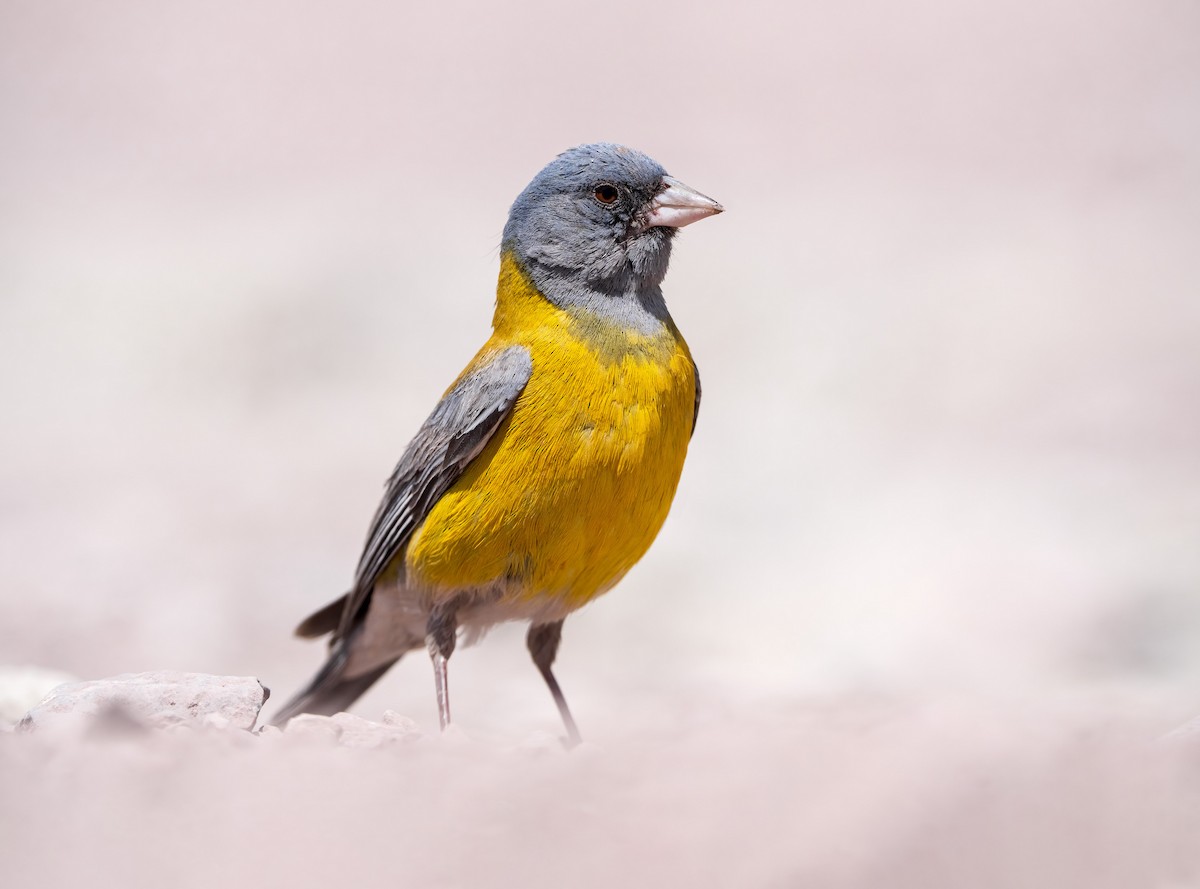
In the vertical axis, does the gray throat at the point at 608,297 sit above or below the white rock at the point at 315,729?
above

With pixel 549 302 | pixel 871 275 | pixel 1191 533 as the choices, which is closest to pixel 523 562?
pixel 549 302

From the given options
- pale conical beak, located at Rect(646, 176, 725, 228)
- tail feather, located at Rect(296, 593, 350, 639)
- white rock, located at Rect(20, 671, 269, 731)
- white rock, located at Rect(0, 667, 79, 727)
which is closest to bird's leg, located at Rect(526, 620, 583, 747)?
tail feather, located at Rect(296, 593, 350, 639)

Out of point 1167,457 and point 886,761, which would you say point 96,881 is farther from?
point 1167,457

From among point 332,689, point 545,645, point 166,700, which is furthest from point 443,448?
point 332,689

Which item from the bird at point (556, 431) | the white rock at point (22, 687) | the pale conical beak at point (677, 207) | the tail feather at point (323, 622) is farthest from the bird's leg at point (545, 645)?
the white rock at point (22, 687)

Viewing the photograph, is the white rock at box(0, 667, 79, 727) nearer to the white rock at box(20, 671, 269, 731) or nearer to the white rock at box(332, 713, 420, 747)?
the white rock at box(20, 671, 269, 731)

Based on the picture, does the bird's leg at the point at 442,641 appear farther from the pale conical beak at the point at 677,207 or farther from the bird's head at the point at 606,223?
the pale conical beak at the point at 677,207

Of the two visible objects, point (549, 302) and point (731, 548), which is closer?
point (549, 302)
